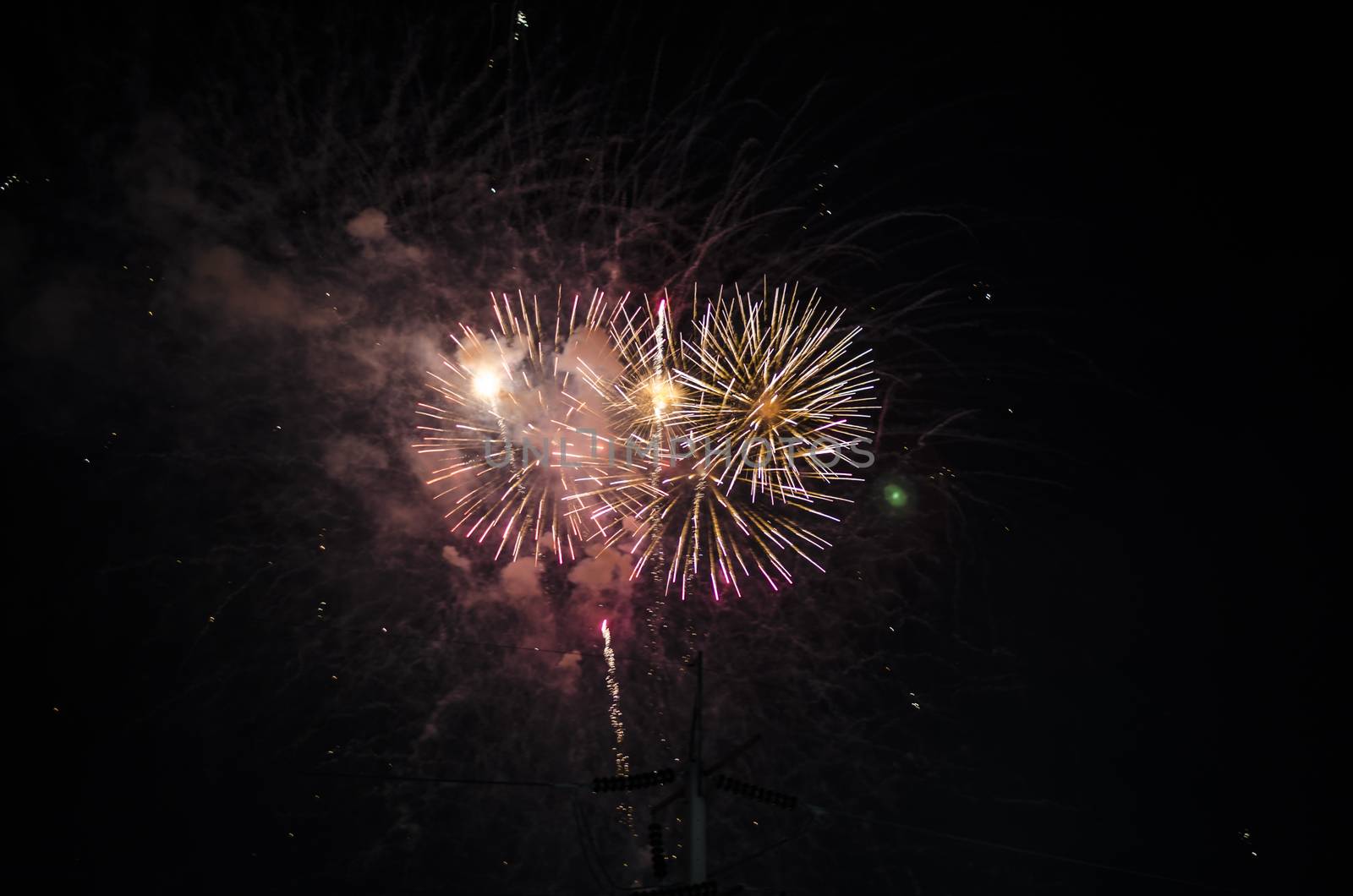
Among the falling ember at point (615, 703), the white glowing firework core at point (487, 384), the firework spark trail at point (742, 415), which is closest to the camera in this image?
the firework spark trail at point (742, 415)

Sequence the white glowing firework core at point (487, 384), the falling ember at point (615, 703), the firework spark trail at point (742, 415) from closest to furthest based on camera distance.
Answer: the firework spark trail at point (742, 415)
the white glowing firework core at point (487, 384)
the falling ember at point (615, 703)

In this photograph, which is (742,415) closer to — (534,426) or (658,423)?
(658,423)

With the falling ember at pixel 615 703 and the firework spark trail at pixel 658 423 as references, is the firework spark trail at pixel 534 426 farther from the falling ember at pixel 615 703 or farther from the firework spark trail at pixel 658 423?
the falling ember at pixel 615 703

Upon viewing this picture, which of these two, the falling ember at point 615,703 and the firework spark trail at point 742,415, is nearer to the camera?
the firework spark trail at point 742,415

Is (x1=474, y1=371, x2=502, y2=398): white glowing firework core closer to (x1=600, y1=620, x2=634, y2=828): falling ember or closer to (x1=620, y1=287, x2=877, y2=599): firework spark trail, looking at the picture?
(x1=620, y1=287, x2=877, y2=599): firework spark trail

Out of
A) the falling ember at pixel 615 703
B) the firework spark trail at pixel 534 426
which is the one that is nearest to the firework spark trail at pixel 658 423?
the firework spark trail at pixel 534 426

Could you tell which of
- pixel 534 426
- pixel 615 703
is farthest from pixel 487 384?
pixel 615 703

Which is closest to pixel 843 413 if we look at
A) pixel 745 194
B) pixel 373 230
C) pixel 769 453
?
pixel 769 453

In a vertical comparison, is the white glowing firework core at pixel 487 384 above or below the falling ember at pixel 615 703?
above

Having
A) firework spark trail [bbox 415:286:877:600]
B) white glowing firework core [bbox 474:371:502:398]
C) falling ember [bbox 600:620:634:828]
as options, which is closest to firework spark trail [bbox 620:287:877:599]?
firework spark trail [bbox 415:286:877:600]
